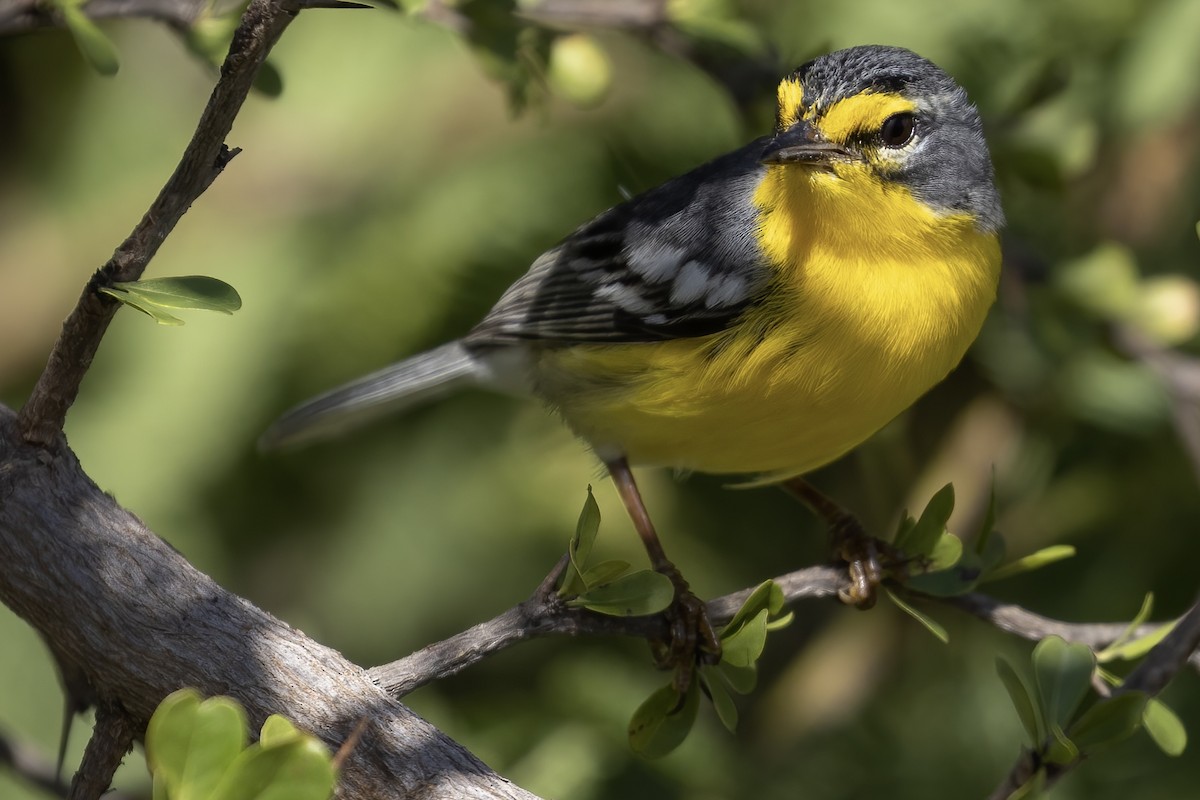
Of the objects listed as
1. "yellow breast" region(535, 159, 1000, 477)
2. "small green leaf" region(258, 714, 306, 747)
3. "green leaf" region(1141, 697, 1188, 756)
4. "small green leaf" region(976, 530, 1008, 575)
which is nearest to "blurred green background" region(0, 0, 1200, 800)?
"yellow breast" region(535, 159, 1000, 477)

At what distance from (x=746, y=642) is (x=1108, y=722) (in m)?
0.53

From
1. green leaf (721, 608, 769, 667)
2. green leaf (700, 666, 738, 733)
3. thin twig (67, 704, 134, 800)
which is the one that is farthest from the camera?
green leaf (700, 666, 738, 733)

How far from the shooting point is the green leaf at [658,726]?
207 centimetres

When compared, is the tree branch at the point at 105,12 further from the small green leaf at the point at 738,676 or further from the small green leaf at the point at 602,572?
the small green leaf at the point at 738,676

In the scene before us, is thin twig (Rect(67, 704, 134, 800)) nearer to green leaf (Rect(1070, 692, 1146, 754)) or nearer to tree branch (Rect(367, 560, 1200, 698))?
tree branch (Rect(367, 560, 1200, 698))

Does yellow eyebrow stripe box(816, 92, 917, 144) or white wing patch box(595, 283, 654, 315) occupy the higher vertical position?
yellow eyebrow stripe box(816, 92, 917, 144)

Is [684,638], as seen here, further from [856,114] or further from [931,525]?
[856,114]

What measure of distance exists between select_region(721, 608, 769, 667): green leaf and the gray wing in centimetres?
111

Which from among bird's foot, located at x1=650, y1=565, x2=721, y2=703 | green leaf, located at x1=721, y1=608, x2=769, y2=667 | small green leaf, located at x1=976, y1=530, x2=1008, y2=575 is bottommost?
bird's foot, located at x1=650, y1=565, x2=721, y2=703

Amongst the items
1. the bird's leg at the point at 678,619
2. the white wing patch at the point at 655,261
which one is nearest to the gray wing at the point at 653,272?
the white wing patch at the point at 655,261

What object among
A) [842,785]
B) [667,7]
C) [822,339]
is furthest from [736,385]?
[842,785]

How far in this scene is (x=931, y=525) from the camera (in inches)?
89.9

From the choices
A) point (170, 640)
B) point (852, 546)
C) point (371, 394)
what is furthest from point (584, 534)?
point (371, 394)

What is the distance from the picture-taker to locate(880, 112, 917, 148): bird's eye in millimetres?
2941
